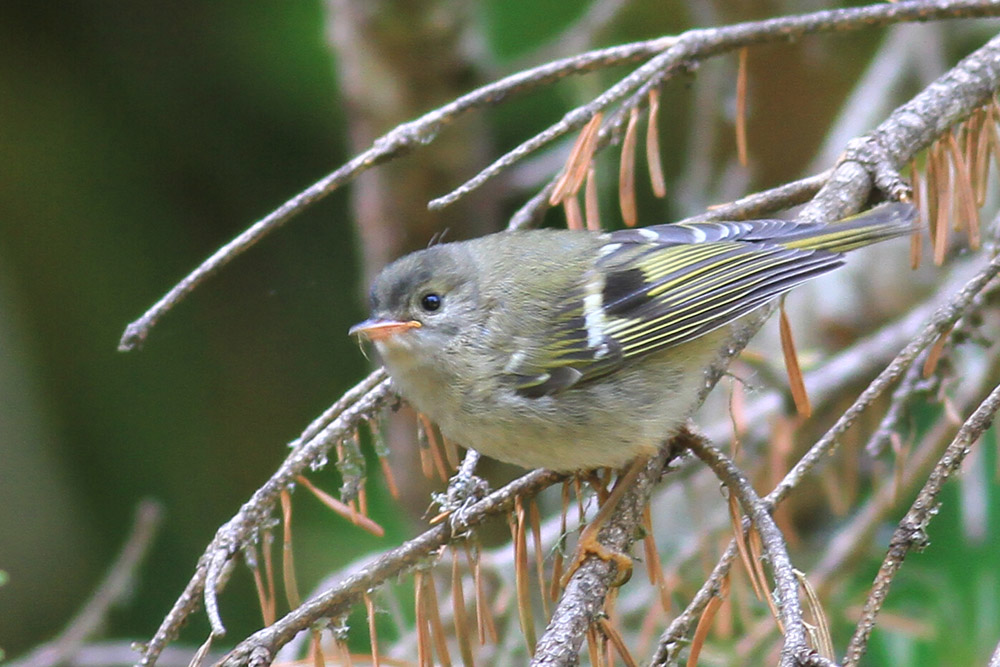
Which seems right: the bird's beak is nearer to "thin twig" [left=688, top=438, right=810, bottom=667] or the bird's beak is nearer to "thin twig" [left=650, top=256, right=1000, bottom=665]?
"thin twig" [left=688, top=438, right=810, bottom=667]

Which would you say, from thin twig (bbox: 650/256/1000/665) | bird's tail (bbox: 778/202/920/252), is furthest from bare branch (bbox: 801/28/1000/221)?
thin twig (bbox: 650/256/1000/665)

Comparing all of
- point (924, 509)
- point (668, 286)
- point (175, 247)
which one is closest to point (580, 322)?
point (668, 286)

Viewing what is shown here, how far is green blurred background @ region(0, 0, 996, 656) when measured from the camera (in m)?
4.52

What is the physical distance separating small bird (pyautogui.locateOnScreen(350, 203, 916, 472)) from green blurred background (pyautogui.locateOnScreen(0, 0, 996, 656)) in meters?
2.03

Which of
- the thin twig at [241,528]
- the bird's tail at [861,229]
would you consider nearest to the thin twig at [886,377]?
the bird's tail at [861,229]

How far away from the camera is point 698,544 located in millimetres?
3066

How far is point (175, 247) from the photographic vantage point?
4.86 metres

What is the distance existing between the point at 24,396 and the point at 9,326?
1.03 ft

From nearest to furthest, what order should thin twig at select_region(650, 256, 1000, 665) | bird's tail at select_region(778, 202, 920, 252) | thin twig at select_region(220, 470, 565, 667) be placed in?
thin twig at select_region(220, 470, 565, 667) → thin twig at select_region(650, 256, 1000, 665) → bird's tail at select_region(778, 202, 920, 252)

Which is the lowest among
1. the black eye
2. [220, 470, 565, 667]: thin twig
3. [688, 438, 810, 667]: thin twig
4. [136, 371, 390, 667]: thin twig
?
[688, 438, 810, 667]: thin twig

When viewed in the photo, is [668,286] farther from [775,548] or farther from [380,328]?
[775,548]

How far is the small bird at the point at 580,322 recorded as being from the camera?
2.11m

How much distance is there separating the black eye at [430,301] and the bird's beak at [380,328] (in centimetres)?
9

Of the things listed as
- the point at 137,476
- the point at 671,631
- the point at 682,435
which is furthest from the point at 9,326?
the point at 671,631
